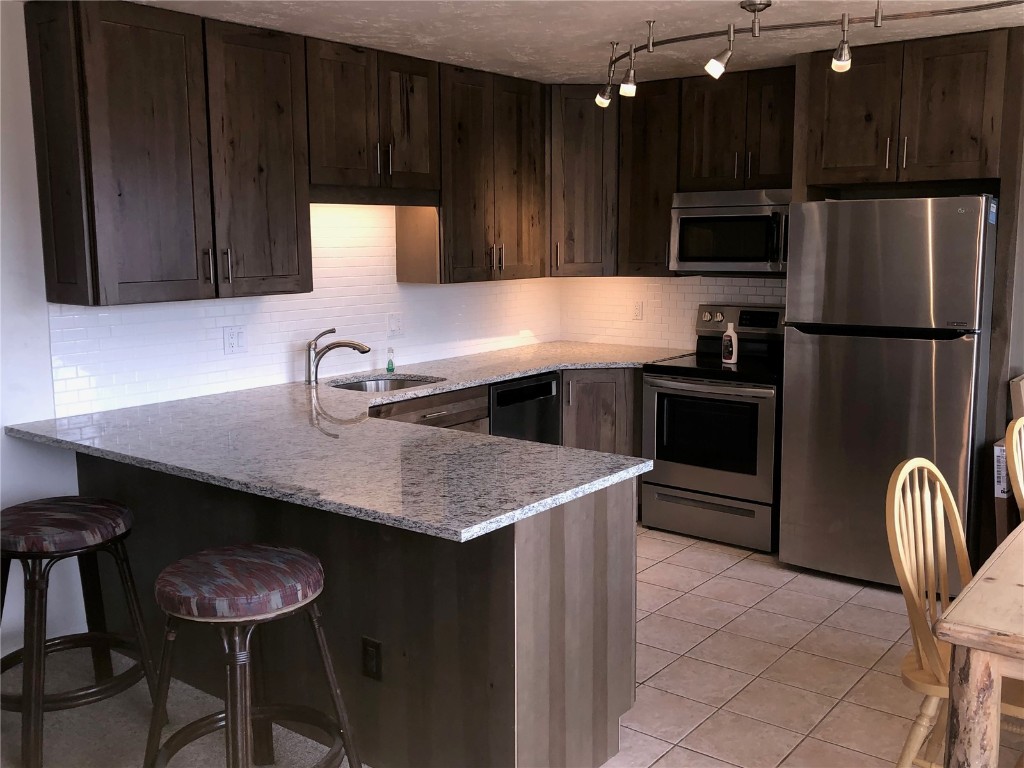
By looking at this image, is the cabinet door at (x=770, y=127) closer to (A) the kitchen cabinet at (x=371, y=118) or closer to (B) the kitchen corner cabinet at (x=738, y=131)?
(B) the kitchen corner cabinet at (x=738, y=131)

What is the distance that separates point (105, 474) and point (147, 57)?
1461 mm

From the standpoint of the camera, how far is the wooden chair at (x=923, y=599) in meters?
A: 2.23

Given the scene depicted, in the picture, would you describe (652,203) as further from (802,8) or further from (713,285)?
(802,8)

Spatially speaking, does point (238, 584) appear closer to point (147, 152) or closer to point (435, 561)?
point (435, 561)

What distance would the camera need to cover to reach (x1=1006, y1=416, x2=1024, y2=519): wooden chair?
275 centimetres

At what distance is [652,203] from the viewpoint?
4941mm

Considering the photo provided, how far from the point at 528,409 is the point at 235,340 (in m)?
1.44

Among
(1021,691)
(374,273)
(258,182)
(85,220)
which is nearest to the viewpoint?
(1021,691)

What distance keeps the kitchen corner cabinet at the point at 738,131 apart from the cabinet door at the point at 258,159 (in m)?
2.01

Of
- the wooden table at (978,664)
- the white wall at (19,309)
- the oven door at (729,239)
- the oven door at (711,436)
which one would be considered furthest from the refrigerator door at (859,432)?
the white wall at (19,309)

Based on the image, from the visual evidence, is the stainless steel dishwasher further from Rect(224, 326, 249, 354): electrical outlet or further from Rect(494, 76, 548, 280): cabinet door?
Rect(224, 326, 249, 354): electrical outlet

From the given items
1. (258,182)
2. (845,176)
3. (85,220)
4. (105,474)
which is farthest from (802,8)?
(105,474)

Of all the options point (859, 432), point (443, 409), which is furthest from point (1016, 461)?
point (443, 409)

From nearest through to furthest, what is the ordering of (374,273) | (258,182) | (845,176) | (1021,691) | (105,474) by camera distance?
(1021,691) → (105,474) → (258,182) → (845,176) → (374,273)
